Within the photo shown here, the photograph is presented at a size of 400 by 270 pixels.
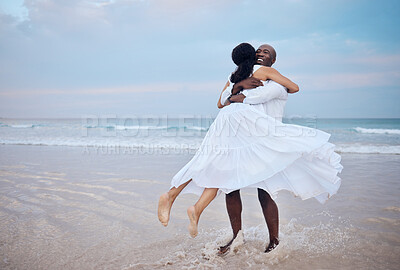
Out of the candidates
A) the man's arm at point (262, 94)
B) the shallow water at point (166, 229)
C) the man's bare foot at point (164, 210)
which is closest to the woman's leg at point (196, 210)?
the man's bare foot at point (164, 210)

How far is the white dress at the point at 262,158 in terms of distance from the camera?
2723mm

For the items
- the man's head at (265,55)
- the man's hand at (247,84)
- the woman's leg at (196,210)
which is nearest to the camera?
the woman's leg at (196,210)

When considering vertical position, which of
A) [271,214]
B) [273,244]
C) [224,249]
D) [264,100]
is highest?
[264,100]

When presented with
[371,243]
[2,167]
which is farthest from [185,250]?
[2,167]

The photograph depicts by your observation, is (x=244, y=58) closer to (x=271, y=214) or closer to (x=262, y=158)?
(x=262, y=158)

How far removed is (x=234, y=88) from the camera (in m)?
3.02

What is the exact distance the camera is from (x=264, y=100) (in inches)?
114

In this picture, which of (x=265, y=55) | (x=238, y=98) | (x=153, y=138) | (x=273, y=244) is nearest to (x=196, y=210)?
(x=273, y=244)

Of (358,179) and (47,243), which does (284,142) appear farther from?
(358,179)

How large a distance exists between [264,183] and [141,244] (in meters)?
1.56

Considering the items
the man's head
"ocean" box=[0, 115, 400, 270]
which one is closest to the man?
the man's head

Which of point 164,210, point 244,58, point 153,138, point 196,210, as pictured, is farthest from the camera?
point 153,138

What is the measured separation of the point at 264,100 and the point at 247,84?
23cm

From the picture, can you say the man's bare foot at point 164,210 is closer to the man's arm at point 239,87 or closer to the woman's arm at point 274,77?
the man's arm at point 239,87
